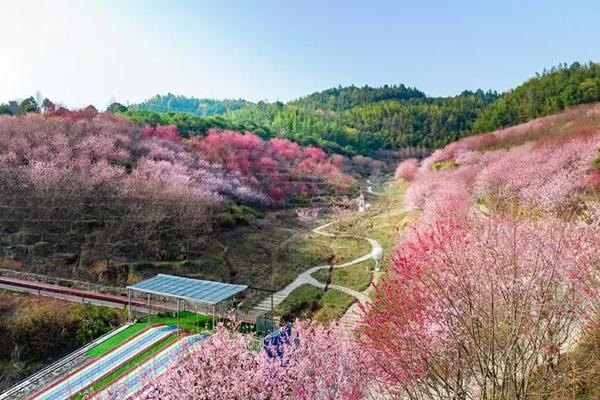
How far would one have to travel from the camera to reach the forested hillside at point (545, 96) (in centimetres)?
5316

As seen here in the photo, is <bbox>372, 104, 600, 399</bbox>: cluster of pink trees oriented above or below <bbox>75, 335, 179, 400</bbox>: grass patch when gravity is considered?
above

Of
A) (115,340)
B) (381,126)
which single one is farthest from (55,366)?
(381,126)

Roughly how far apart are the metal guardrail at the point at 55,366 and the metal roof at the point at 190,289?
6.96 ft

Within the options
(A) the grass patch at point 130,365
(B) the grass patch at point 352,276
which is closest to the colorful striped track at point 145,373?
(A) the grass patch at point 130,365

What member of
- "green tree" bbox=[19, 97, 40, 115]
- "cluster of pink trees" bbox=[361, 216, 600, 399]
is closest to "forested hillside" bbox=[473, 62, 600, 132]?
"cluster of pink trees" bbox=[361, 216, 600, 399]

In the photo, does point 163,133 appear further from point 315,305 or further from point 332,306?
point 332,306

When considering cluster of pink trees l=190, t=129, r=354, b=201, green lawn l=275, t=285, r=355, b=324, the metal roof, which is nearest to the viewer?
the metal roof

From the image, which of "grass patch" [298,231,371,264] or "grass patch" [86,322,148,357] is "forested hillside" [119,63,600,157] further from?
"grass patch" [86,322,148,357]

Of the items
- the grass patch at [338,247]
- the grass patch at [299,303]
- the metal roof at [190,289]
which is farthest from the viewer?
the grass patch at [338,247]

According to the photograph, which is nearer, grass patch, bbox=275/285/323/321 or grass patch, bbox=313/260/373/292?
grass patch, bbox=275/285/323/321

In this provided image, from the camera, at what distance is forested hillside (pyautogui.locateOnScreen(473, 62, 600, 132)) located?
5316 cm

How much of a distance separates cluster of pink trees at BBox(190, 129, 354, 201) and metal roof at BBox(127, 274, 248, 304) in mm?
29192

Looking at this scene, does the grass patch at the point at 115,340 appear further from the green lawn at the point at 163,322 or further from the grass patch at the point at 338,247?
the grass patch at the point at 338,247

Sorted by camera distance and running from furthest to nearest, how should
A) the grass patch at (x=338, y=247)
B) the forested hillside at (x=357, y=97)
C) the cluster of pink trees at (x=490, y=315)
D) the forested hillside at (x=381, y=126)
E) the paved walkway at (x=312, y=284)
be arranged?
1. the forested hillside at (x=357, y=97)
2. the forested hillside at (x=381, y=126)
3. the grass patch at (x=338, y=247)
4. the paved walkway at (x=312, y=284)
5. the cluster of pink trees at (x=490, y=315)
